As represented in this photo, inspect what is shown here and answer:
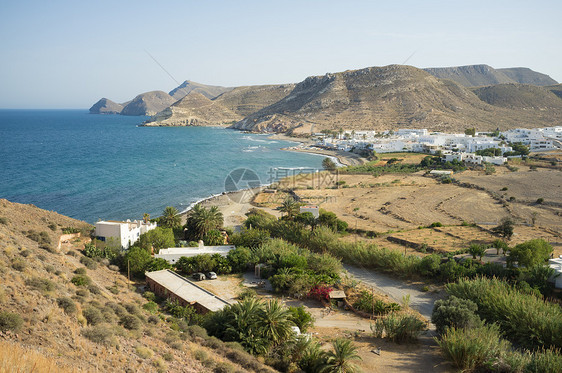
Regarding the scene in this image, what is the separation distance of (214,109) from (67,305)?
175545 millimetres

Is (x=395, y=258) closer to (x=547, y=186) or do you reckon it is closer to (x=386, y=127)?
(x=547, y=186)

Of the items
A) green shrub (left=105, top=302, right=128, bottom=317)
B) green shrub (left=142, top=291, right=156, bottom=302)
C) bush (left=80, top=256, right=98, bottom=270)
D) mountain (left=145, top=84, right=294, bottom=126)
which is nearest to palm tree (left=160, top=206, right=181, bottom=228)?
bush (left=80, top=256, right=98, bottom=270)

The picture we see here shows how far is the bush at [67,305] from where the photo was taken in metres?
10.3

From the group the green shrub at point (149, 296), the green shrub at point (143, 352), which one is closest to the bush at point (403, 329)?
the green shrub at point (143, 352)

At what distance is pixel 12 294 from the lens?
9.96m

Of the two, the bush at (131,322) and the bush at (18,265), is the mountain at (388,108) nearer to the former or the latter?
the bush at (131,322)

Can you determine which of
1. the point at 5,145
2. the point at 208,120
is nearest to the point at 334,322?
the point at 5,145

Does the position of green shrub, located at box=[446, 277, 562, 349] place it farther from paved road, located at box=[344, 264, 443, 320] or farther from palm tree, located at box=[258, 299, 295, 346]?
palm tree, located at box=[258, 299, 295, 346]

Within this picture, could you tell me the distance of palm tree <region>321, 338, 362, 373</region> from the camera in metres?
10.8

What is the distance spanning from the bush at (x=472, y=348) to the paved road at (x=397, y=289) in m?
3.98

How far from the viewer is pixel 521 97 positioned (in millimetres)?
132750

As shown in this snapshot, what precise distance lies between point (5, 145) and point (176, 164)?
50.8 metres

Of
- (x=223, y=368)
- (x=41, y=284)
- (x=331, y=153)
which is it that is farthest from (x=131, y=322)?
(x=331, y=153)

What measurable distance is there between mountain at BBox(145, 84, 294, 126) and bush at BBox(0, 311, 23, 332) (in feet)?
523
